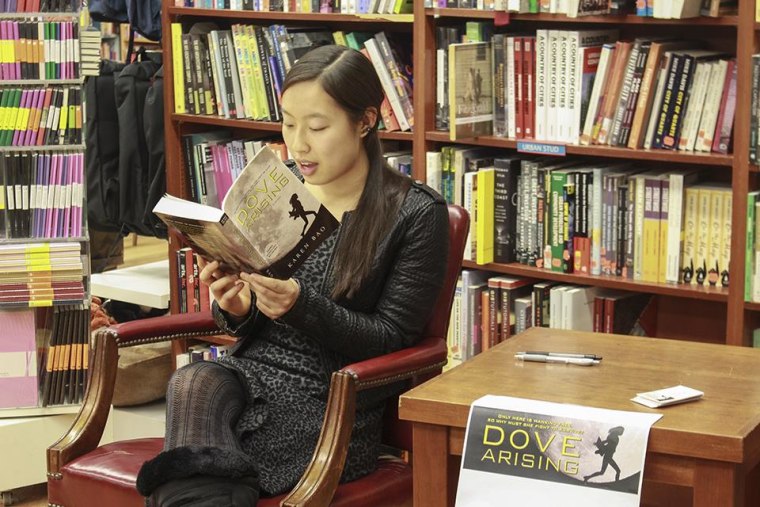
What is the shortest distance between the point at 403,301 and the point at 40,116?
55.6 inches

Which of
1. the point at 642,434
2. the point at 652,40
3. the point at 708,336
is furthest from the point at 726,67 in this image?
the point at 642,434

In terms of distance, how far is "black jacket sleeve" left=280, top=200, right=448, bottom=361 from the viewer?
2189mm

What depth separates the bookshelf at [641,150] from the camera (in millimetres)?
2650

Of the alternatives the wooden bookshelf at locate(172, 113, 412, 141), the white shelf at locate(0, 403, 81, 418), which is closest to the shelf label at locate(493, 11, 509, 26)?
the wooden bookshelf at locate(172, 113, 412, 141)

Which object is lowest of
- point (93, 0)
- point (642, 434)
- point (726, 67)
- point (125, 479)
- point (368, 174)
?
point (125, 479)

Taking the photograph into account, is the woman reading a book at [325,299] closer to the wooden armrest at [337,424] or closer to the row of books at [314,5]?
the wooden armrest at [337,424]

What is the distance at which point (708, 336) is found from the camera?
3.07 m

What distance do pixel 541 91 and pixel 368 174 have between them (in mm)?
803

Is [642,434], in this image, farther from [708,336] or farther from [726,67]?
[708,336]

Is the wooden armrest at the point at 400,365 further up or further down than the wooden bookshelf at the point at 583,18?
further down

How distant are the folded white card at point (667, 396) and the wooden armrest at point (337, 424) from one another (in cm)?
51

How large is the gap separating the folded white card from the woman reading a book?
0.60 meters

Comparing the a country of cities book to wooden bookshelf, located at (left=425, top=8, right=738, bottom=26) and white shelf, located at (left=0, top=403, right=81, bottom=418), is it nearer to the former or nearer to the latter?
wooden bookshelf, located at (left=425, top=8, right=738, bottom=26)

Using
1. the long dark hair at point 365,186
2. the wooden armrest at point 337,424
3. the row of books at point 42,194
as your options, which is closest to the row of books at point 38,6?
the row of books at point 42,194
